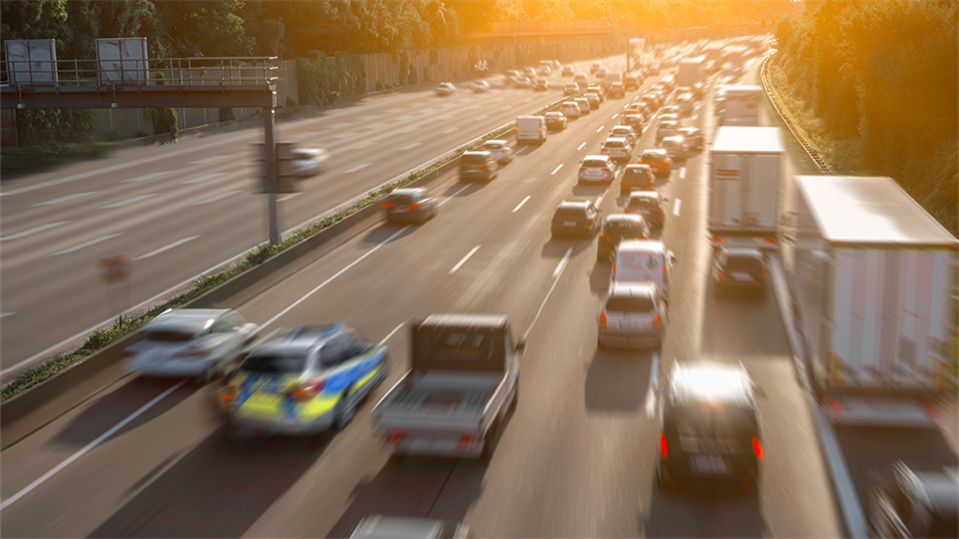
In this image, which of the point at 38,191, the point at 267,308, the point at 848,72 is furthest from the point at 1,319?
the point at 848,72

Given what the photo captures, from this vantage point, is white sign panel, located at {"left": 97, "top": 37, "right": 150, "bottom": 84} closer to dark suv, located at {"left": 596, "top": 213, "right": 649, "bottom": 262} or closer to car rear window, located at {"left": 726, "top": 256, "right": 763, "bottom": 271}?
dark suv, located at {"left": 596, "top": 213, "right": 649, "bottom": 262}

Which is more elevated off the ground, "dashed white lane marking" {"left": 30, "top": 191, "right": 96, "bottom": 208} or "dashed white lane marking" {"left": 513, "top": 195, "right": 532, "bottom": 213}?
"dashed white lane marking" {"left": 30, "top": 191, "right": 96, "bottom": 208}

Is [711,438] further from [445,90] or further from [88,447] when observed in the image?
[445,90]

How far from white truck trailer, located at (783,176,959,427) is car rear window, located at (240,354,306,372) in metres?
9.00

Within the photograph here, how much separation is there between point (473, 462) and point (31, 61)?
30.0 m

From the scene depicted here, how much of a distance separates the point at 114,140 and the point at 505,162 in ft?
85.8

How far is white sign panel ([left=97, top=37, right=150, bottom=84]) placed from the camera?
3397cm

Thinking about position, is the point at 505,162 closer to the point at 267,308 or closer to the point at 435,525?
the point at 267,308

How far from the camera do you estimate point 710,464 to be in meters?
12.4

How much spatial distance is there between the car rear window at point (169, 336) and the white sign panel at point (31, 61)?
22.1 meters

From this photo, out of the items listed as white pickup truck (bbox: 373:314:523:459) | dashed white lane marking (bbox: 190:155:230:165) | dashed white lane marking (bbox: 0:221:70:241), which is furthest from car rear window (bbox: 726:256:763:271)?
dashed white lane marking (bbox: 190:155:230:165)

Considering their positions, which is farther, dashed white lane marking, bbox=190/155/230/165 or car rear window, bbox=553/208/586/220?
dashed white lane marking, bbox=190/155/230/165

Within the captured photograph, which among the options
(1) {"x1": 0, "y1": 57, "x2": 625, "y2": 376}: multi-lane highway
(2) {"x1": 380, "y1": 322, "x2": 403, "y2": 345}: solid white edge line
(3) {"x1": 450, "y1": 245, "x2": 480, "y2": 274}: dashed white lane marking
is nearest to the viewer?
(2) {"x1": 380, "y1": 322, "x2": 403, "y2": 345}: solid white edge line

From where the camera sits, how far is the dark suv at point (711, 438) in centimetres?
1224
